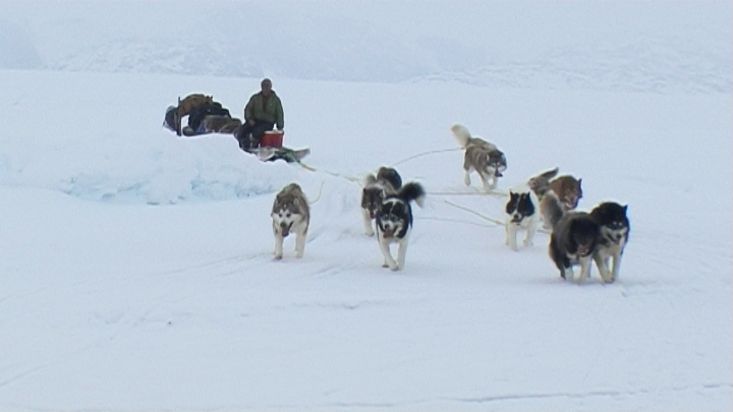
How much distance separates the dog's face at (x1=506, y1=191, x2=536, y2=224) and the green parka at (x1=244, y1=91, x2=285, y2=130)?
19.3 ft

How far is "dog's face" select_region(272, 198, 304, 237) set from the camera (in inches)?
334

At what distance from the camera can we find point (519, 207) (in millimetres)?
9453

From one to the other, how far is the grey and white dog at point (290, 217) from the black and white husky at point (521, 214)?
6.29 ft

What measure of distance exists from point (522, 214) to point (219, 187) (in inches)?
146

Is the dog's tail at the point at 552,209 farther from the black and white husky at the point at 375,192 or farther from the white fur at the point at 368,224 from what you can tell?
the white fur at the point at 368,224

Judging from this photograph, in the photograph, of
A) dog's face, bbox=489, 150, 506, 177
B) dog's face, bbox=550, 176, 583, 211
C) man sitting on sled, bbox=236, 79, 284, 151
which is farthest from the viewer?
man sitting on sled, bbox=236, 79, 284, 151

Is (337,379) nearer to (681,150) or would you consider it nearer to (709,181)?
(709,181)

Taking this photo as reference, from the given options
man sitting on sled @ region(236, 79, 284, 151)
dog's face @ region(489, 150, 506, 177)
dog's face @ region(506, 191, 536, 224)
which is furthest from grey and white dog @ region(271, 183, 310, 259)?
man sitting on sled @ region(236, 79, 284, 151)

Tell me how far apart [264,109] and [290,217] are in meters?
6.38

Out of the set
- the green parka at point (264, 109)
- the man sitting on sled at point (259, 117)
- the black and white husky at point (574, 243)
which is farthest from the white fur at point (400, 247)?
the green parka at point (264, 109)

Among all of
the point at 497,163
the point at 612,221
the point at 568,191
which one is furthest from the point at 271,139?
the point at 612,221

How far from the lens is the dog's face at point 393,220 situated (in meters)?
8.29

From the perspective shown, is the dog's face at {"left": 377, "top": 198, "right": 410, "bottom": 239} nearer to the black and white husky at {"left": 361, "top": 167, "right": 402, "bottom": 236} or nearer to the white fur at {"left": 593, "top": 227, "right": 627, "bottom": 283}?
the black and white husky at {"left": 361, "top": 167, "right": 402, "bottom": 236}

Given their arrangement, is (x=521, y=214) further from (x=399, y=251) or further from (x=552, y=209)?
(x=399, y=251)
